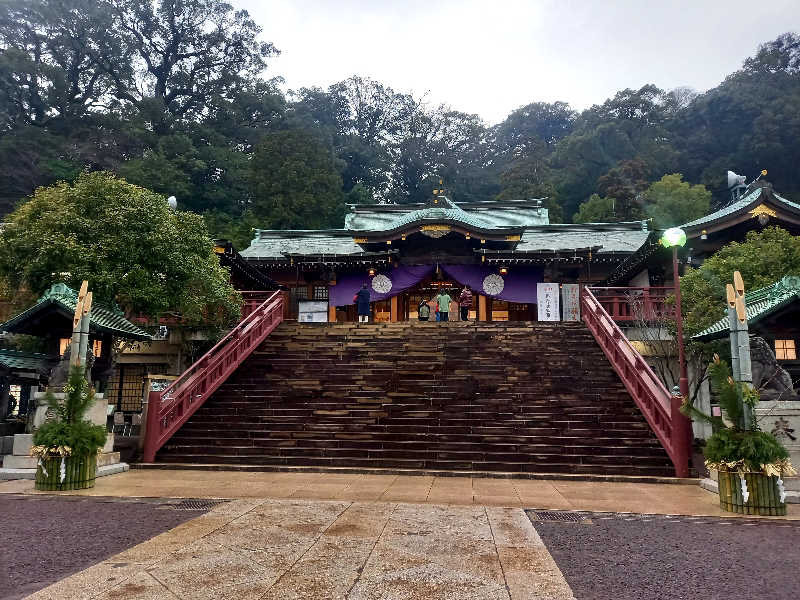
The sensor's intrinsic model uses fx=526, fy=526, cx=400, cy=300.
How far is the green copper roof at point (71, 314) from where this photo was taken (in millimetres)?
10452

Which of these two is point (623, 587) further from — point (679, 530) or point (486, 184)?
point (486, 184)

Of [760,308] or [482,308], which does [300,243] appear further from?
[760,308]

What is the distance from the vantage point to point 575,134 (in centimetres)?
5556

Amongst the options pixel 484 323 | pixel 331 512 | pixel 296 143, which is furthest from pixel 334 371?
pixel 296 143

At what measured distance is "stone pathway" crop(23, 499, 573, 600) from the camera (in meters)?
3.76

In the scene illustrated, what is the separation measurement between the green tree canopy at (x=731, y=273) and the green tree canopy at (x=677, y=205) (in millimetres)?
23063

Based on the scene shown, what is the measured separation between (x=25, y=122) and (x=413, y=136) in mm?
36038

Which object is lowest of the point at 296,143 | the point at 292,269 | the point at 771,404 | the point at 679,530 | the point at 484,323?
the point at 679,530

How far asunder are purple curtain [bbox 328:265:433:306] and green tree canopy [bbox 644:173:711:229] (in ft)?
69.4

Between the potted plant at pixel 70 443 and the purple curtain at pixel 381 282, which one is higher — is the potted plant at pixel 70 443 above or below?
below

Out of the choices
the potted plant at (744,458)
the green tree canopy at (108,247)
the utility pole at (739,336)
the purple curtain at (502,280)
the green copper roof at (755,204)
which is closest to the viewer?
the potted plant at (744,458)

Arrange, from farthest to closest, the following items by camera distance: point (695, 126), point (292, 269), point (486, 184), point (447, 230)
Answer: point (486, 184), point (695, 126), point (292, 269), point (447, 230)

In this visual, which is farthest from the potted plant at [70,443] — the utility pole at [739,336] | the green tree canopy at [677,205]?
the green tree canopy at [677,205]

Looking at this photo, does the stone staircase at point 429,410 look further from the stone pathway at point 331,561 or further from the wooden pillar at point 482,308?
the wooden pillar at point 482,308
